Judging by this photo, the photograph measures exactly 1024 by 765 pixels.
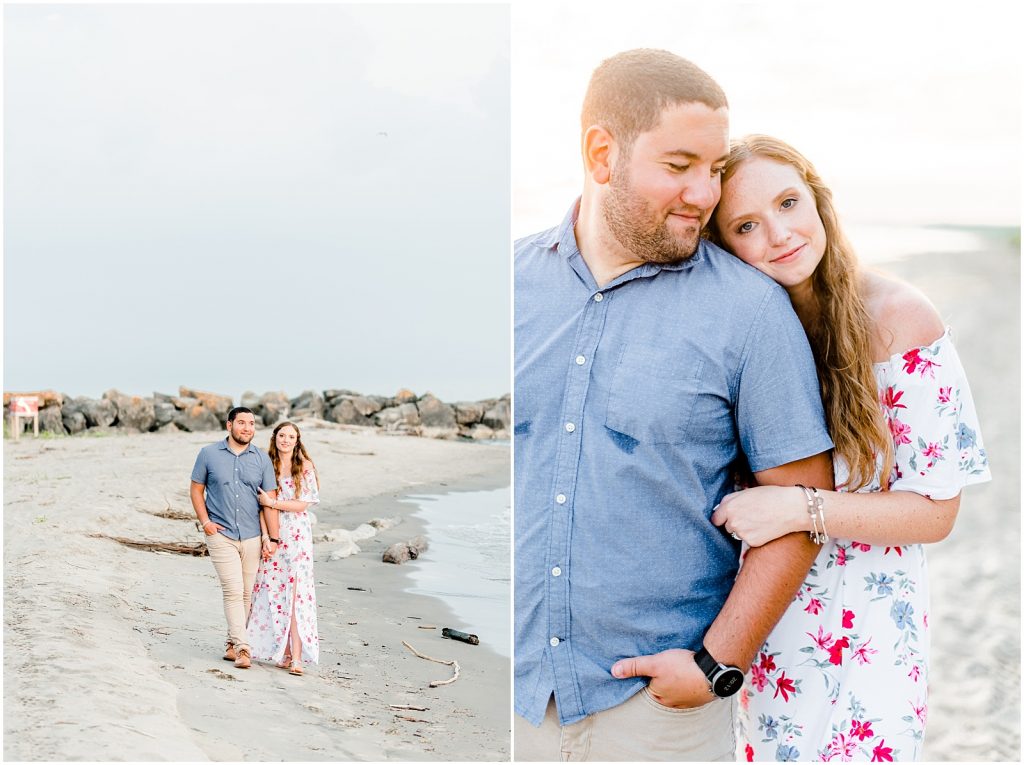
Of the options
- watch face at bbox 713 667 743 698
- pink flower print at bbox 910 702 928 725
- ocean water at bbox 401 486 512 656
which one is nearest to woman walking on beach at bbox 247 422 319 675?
ocean water at bbox 401 486 512 656

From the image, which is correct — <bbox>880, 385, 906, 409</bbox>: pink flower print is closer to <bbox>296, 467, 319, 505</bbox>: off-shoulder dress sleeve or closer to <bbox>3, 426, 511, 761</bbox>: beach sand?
<bbox>3, 426, 511, 761</bbox>: beach sand

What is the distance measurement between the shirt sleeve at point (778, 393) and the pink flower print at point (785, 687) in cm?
57

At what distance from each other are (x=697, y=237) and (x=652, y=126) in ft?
0.82

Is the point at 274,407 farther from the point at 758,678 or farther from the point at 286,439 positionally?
the point at 758,678

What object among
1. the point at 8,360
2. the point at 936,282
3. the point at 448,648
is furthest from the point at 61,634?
the point at 936,282

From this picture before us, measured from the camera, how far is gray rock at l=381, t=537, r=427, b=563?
3387mm

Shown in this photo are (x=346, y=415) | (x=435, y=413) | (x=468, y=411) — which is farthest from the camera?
(x=468, y=411)

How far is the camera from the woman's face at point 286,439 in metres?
3.04

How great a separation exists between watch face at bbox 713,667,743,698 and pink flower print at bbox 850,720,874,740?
13.7 inches

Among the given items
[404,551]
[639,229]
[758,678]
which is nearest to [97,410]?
[404,551]

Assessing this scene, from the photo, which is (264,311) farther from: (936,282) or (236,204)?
(936,282)

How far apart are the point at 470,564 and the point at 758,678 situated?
1291mm

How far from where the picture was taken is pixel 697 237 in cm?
202

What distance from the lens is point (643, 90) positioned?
2.01 m
